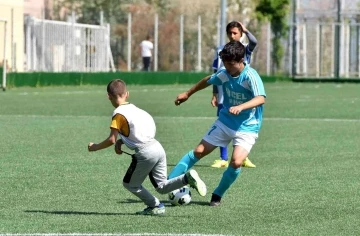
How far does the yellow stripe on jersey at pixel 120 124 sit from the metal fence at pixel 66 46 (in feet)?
98.5

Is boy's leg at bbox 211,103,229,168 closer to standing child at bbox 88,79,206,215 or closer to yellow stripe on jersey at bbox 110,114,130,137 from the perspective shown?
standing child at bbox 88,79,206,215

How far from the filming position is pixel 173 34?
155 feet

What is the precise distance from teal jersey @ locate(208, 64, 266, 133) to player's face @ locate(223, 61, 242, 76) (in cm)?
5

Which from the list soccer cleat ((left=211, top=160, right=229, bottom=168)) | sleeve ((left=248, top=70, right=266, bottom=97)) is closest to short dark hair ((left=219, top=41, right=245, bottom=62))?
sleeve ((left=248, top=70, right=266, bottom=97))

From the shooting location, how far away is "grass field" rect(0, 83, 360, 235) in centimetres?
911

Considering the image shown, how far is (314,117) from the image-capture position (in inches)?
946

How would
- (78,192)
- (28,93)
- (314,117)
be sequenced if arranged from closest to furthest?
1. (78,192)
2. (314,117)
3. (28,93)

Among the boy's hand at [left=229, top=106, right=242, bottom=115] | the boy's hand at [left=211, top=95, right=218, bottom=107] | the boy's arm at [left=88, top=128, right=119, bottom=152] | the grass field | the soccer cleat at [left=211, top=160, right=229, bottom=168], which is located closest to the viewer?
the grass field

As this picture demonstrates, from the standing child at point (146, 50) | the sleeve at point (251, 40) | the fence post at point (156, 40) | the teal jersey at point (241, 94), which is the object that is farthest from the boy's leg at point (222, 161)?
the fence post at point (156, 40)

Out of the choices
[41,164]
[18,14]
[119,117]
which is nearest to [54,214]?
[119,117]

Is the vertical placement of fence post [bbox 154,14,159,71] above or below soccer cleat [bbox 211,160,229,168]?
above

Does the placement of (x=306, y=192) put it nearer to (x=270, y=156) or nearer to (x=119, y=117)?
(x=119, y=117)

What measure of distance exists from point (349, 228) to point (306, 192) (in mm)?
2302

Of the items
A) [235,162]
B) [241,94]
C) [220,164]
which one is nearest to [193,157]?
[235,162]
